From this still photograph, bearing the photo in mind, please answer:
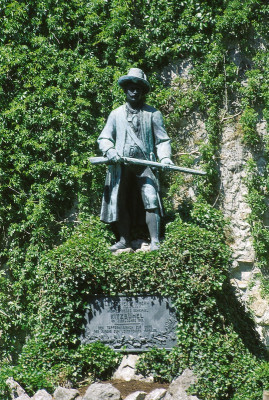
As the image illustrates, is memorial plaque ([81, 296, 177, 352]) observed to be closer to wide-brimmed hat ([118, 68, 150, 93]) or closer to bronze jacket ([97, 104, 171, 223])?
bronze jacket ([97, 104, 171, 223])

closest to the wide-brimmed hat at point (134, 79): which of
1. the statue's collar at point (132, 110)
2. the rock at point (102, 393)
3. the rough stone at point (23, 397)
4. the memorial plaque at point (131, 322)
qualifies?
the statue's collar at point (132, 110)

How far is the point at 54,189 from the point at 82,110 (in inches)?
46.9

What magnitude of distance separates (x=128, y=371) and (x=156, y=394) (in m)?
0.77

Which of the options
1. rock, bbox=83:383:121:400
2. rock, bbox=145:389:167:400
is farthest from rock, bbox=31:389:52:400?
rock, bbox=145:389:167:400

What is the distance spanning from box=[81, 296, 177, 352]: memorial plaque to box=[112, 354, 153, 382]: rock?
98 mm

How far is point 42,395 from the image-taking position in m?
5.18

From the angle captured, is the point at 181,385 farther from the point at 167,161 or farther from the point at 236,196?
the point at 236,196

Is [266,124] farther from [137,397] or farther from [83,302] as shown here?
[137,397]

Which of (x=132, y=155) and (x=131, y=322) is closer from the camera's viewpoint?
(x=131, y=322)

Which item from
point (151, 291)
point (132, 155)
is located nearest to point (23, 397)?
point (151, 291)

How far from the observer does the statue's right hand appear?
6.34 meters

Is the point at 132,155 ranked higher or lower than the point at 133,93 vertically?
lower

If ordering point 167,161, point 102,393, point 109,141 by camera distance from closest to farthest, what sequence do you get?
point 102,393 → point 167,161 → point 109,141

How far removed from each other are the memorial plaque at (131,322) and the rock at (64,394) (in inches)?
32.8
